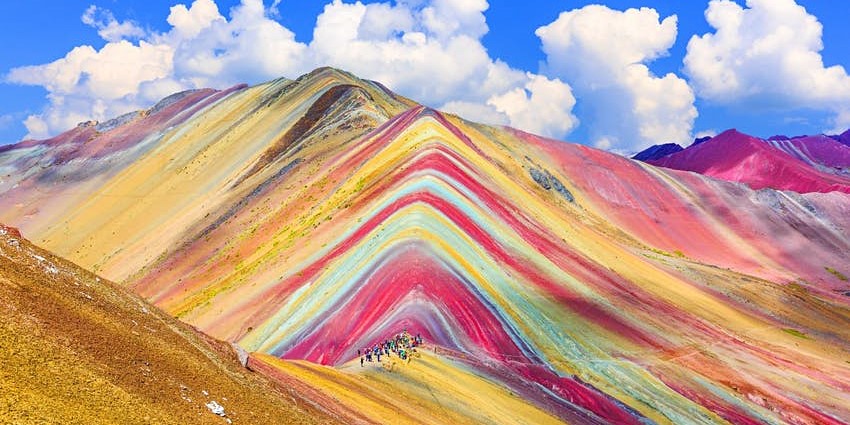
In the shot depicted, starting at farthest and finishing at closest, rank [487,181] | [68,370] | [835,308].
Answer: [835,308]
[487,181]
[68,370]

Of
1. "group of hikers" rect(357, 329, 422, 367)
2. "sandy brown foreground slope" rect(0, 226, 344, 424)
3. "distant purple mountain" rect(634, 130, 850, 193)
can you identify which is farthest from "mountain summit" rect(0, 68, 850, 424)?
"distant purple mountain" rect(634, 130, 850, 193)

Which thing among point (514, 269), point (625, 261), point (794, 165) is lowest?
point (514, 269)

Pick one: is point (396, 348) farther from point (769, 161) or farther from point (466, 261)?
point (769, 161)

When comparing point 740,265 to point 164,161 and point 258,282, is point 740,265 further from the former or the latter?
point 164,161

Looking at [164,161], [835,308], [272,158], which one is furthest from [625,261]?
[164,161]

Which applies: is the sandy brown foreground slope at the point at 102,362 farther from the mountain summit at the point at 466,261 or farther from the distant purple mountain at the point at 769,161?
the distant purple mountain at the point at 769,161

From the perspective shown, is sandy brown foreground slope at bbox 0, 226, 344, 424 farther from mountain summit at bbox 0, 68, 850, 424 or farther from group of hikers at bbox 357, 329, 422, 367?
group of hikers at bbox 357, 329, 422, 367

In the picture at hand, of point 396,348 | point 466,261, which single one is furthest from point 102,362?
point 466,261
